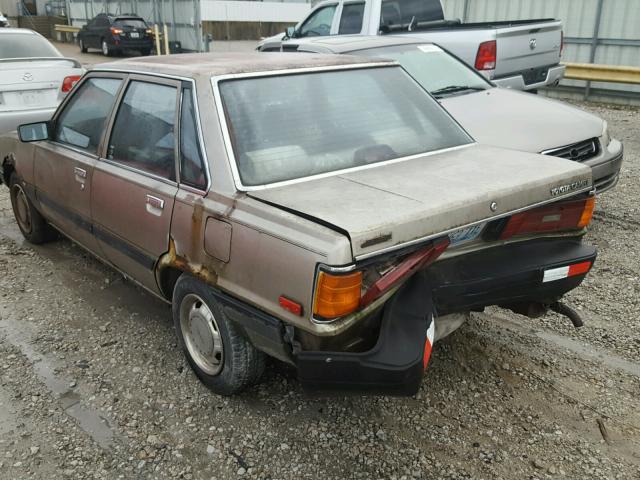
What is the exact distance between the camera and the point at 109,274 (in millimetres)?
4746

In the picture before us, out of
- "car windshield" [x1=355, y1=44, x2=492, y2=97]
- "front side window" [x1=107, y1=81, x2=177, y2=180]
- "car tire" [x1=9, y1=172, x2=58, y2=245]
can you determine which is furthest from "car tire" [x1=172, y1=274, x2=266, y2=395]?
"car windshield" [x1=355, y1=44, x2=492, y2=97]

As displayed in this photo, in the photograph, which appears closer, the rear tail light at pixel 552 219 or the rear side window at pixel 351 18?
the rear tail light at pixel 552 219

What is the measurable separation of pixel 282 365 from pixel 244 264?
1.07m

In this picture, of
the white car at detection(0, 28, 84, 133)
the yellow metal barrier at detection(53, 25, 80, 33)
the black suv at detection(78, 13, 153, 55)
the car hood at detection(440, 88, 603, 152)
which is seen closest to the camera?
the car hood at detection(440, 88, 603, 152)

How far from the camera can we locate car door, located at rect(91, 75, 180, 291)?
3.16 metres

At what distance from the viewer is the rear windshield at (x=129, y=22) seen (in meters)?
22.3

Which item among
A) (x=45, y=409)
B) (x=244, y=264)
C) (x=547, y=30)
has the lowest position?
(x=45, y=409)

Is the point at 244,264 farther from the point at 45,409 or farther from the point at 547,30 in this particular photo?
the point at 547,30

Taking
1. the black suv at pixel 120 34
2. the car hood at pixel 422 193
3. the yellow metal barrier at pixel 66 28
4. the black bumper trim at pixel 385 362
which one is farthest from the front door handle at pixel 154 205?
the yellow metal barrier at pixel 66 28

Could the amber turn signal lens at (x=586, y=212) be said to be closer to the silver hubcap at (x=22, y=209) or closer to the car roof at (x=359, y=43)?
the car roof at (x=359, y=43)

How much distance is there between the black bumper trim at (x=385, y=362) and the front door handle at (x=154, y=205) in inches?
47.9

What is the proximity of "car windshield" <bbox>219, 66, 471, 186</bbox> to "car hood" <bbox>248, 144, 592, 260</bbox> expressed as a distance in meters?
0.13

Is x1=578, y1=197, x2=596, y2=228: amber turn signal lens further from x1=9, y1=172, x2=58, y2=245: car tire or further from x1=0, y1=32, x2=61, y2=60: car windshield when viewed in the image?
x1=0, y1=32, x2=61, y2=60: car windshield

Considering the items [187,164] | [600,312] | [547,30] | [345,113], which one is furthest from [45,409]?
[547,30]
